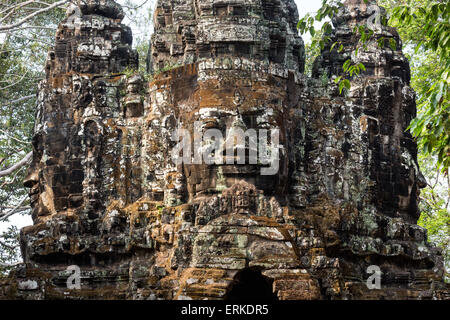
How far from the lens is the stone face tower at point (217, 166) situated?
1484 centimetres

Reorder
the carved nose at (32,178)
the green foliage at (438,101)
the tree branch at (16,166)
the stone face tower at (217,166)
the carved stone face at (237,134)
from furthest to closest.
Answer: the tree branch at (16,166)
the carved nose at (32,178)
the carved stone face at (237,134)
the stone face tower at (217,166)
the green foliage at (438,101)

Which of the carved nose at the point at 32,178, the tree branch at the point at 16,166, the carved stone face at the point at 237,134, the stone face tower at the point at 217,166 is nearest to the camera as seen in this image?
the stone face tower at the point at 217,166

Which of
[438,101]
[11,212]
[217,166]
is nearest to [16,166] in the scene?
[11,212]

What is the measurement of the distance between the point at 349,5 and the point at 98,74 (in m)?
5.17

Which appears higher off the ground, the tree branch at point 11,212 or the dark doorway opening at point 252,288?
the tree branch at point 11,212

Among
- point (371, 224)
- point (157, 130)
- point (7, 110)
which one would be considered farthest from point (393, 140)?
point (7, 110)

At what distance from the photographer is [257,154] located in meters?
15.4

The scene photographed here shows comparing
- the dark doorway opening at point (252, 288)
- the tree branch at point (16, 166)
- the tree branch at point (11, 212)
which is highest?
the tree branch at point (16, 166)

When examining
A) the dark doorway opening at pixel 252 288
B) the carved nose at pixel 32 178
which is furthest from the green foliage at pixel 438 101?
the carved nose at pixel 32 178

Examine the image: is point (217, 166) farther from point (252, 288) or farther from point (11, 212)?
point (11, 212)

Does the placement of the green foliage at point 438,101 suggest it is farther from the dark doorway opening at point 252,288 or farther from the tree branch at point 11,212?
the tree branch at point 11,212

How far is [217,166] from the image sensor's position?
15.4m

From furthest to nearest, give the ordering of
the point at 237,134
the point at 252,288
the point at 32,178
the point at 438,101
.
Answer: the point at 32,178, the point at 237,134, the point at 252,288, the point at 438,101

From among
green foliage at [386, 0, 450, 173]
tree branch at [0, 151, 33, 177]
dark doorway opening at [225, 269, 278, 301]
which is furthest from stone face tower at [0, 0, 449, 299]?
tree branch at [0, 151, 33, 177]
